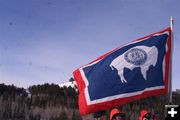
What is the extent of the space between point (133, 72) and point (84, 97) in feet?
3.78

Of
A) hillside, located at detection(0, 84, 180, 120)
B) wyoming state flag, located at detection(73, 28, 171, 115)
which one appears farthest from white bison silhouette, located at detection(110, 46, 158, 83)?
hillside, located at detection(0, 84, 180, 120)

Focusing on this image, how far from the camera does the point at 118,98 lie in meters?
9.45

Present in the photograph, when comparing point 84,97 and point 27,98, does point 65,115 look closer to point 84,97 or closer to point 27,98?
point 27,98

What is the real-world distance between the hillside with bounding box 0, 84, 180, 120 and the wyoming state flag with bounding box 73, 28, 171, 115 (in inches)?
1001

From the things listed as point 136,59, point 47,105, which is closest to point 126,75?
point 136,59

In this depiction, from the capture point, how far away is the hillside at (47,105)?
3797 cm

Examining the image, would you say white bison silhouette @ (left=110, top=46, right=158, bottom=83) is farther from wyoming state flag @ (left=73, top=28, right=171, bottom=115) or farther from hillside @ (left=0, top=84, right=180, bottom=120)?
hillside @ (left=0, top=84, right=180, bottom=120)

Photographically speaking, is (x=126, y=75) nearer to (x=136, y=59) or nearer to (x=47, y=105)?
(x=136, y=59)

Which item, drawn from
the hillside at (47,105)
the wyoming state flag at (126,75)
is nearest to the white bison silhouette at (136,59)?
the wyoming state flag at (126,75)

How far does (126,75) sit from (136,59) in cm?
41

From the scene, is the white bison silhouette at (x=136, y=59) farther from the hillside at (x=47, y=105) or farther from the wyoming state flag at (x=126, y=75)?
the hillside at (x=47, y=105)

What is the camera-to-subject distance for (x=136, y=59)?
31.7 ft

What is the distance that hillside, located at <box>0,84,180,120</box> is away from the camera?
125ft

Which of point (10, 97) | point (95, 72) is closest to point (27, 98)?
point (10, 97)
